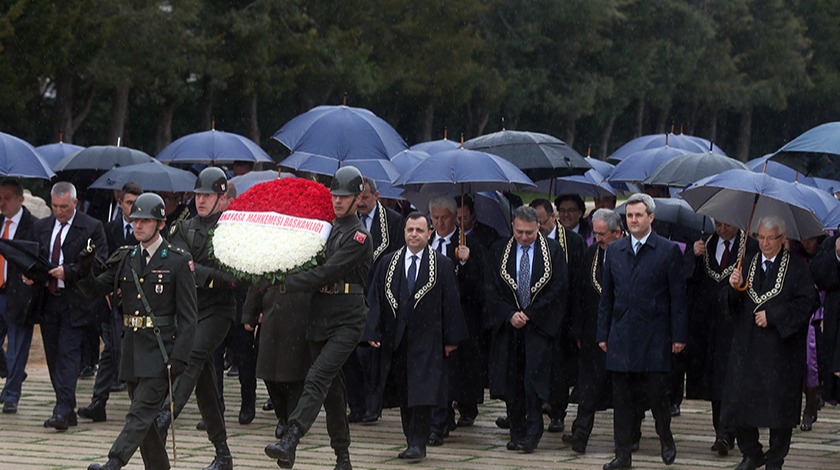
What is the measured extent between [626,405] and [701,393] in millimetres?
1329

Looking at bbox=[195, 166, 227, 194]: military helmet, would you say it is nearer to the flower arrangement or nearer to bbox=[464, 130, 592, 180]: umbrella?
the flower arrangement

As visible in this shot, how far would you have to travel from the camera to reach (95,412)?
12.6 metres

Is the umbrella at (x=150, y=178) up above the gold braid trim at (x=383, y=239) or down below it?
above

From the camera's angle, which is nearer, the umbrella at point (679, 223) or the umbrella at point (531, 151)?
the umbrella at point (679, 223)

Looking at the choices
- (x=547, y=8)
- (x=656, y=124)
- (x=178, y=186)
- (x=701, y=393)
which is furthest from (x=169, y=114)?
(x=656, y=124)

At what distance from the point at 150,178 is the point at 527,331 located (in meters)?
4.72

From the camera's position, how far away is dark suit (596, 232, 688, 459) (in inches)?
432

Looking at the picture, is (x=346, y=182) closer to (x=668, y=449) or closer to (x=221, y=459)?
(x=221, y=459)

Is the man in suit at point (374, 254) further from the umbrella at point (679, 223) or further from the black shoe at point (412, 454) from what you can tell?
the umbrella at point (679, 223)

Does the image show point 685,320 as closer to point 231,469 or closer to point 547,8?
point 231,469

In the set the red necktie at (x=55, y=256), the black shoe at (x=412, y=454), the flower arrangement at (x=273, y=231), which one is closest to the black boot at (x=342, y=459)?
the black shoe at (x=412, y=454)

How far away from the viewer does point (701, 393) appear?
39.9 feet

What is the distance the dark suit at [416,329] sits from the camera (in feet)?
37.1

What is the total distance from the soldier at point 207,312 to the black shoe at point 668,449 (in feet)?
10.7
